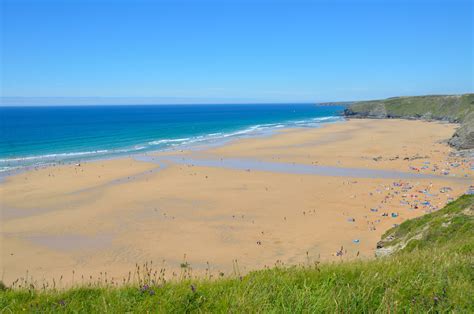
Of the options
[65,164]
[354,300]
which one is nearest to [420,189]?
[354,300]

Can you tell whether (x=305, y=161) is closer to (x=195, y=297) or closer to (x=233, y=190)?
(x=233, y=190)

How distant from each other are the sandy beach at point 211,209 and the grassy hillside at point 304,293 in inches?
83.0

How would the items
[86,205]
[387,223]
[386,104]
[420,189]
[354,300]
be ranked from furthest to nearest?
[386,104], [420,189], [86,205], [387,223], [354,300]

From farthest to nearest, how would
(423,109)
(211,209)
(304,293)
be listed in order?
(423,109)
(211,209)
(304,293)

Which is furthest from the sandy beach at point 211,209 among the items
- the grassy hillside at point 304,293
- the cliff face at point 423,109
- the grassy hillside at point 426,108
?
the grassy hillside at point 426,108

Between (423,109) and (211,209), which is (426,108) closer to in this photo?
(423,109)

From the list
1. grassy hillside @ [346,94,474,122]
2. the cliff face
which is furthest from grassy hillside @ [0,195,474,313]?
grassy hillside @ [346,94,474,122]

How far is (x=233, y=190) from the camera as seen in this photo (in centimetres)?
2788

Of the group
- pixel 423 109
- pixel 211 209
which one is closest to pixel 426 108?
pixel 423 109

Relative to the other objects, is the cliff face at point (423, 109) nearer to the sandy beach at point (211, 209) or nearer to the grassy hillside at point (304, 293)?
the sandy beach at point (211, 209)

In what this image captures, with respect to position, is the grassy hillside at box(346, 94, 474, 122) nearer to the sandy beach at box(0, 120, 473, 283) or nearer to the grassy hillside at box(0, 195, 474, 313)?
the sandy beach at box(0, 120, 473, 283)

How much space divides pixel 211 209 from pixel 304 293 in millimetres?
19415

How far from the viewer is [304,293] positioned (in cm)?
406

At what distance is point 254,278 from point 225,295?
2.39 ft
